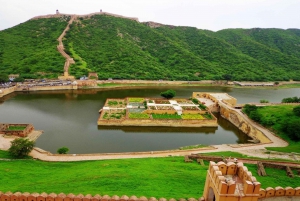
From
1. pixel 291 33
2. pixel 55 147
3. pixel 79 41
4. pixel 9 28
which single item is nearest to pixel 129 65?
pixel 79 41

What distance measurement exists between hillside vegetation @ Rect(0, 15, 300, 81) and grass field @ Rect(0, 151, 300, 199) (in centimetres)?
5294

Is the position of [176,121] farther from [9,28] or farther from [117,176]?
[9,28]

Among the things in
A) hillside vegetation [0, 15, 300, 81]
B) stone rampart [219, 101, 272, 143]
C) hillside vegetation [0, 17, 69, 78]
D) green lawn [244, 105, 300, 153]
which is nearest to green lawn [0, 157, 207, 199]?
green lawn [244, 105, 300, 153]

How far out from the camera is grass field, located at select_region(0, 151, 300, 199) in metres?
16.1

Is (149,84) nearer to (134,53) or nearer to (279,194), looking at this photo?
(134,53)

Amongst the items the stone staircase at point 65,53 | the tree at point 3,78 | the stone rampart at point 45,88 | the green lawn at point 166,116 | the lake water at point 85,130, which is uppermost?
the stone staircase at point 65,53

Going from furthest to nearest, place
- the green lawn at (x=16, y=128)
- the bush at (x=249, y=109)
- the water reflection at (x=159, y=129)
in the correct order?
the bush at (x=249, y=109), the water reflection at (x=159, y=129), the green lawn at (x=16, y=128)

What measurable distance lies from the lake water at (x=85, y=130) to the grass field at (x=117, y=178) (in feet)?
26.9

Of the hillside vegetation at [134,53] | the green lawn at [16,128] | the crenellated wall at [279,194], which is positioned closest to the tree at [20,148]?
the green lawn at [16,128]

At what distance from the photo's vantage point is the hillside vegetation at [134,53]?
80.1m

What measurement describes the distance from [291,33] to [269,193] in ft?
574

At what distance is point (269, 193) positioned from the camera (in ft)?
45.5

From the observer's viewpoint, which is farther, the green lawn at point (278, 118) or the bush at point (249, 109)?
the bush at point (249, 109)

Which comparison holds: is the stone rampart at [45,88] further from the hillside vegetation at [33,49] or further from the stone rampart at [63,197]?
the stone rampart at [63,197]
